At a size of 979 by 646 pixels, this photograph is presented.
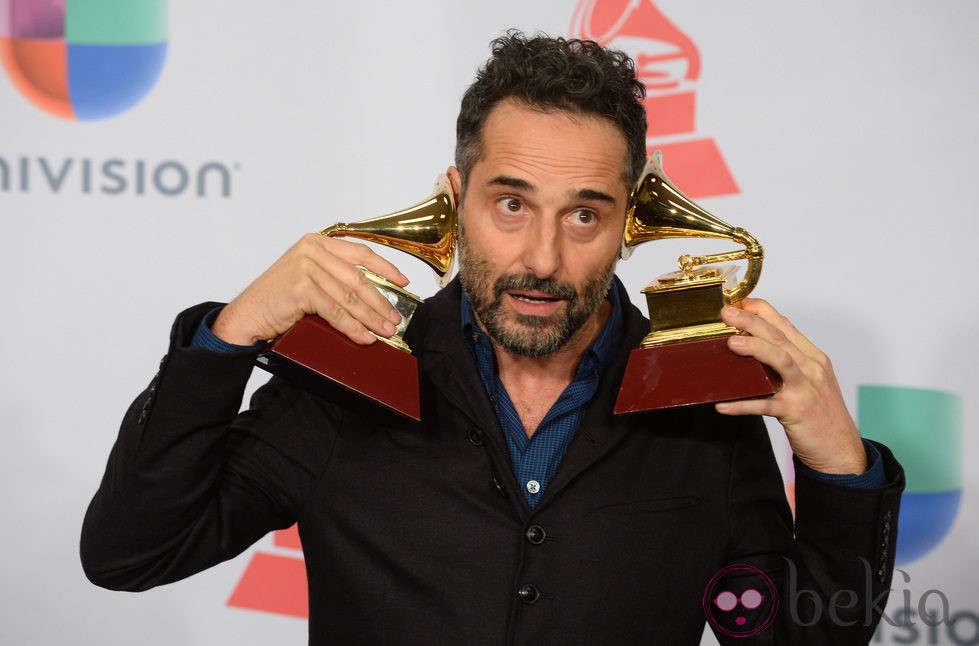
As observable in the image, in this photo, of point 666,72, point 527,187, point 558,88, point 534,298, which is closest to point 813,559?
point 534,298

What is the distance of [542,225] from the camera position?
197cm

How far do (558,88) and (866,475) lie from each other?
0.85 meters

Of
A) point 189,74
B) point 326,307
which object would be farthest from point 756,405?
point 189,74

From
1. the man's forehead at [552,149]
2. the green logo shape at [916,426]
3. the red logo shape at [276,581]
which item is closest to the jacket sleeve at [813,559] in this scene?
the man's forehead at [552,149]

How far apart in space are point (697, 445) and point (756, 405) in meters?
0.26

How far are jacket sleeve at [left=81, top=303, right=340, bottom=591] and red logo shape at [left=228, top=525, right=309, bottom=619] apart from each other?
1175 millimetres

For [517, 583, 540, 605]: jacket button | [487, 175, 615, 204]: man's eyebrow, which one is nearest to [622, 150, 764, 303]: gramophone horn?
[487, 175, 615, 204]: man's eyebrow

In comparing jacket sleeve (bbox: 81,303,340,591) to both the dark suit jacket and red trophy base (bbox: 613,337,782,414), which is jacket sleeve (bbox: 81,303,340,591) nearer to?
the dark suit jacket

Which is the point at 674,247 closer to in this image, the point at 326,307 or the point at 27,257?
the point at 326,307

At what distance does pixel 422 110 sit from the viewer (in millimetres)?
3119

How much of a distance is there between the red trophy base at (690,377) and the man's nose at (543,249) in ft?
0.69

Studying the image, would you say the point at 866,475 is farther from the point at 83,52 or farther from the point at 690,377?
the point at 83,52

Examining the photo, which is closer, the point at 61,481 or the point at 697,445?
the point at 697,445

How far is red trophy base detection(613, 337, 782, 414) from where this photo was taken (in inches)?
70.9
